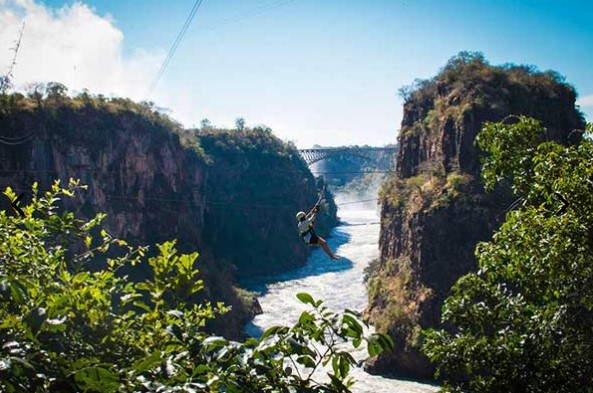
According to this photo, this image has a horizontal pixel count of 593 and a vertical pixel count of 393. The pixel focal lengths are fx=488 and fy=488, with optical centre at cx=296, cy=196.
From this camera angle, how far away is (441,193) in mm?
42469

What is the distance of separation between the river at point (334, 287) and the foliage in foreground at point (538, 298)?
2560cm

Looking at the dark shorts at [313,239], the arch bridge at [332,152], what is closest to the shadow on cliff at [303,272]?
the arch bridge at [332,152]

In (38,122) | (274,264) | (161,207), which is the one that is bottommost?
(274,264)

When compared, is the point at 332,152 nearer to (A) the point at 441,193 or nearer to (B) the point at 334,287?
(B) the point at 334,287

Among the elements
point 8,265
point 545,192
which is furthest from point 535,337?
point 8,265

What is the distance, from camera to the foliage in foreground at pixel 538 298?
616 cm

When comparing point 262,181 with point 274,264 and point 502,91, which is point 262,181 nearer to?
point 274,264

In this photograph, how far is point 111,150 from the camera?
161ft

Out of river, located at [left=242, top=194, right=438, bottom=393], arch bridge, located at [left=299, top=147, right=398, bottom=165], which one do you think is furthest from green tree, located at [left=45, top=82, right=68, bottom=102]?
arch bridge, located at [left=299, top=147, right=398, bottom=165]

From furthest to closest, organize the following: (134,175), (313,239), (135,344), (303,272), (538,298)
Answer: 1. (303,272)
2. (134,175)
3. (313,239)
4. (538,298)
5. (135,344)

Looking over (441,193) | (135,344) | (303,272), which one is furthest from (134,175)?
(135,344)

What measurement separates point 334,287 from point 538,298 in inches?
2135

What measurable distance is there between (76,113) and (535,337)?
4765cm

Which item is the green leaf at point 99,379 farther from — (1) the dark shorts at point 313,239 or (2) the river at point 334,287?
(2) the river at point 334,287
